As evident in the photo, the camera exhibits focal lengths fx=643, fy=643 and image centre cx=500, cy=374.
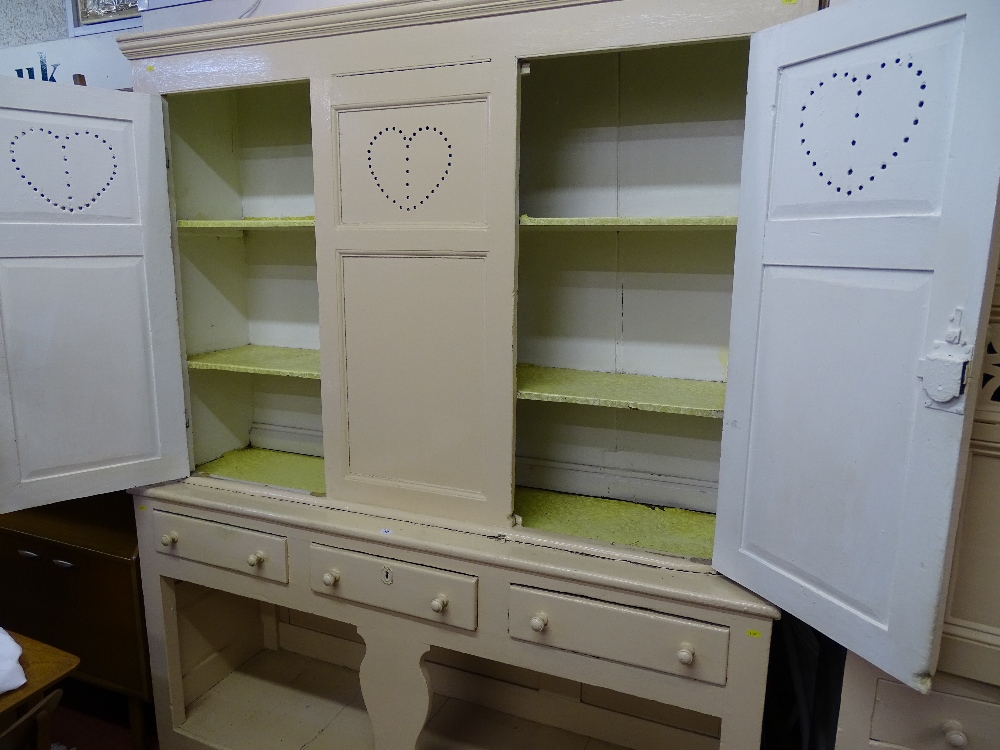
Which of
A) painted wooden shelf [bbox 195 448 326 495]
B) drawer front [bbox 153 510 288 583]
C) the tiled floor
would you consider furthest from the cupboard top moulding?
the tiled floor

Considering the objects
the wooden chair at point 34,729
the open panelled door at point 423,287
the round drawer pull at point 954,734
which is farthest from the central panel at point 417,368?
the round drawer pull at point 954,734

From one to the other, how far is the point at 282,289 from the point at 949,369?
1.98 meters

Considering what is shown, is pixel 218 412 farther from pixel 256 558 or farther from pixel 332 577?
pixel 332 577

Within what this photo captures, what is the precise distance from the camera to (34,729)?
4.32 feet

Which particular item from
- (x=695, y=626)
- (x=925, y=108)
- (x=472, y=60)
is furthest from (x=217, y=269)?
(x=925, y=108)

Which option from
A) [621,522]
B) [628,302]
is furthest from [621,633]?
[628,302]

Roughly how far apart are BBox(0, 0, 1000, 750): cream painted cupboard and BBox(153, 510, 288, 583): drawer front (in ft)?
0.04

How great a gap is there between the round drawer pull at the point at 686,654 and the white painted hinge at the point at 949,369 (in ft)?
2.37

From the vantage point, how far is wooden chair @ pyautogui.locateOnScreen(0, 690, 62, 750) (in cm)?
125

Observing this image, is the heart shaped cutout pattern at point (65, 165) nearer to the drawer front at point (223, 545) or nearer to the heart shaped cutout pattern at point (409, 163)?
the heart shaped cutout pattern at point (409, 163)

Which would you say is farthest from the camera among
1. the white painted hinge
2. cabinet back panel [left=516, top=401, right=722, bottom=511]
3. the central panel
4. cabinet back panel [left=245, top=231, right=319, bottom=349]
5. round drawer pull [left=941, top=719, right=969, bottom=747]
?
cabinet back panel [left=245, top=231, right=319, bottom=349]

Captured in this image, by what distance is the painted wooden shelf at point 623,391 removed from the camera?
4.96 feet

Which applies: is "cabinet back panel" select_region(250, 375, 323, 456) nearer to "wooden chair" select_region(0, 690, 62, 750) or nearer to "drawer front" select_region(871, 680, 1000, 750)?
"wooden chair" select_region(0, 690, 62, 750)

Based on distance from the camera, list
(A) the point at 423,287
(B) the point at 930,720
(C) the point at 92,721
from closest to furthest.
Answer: (B) the point at 930,720 → (A) the point at 423,287 → (C) the point at 92,721
